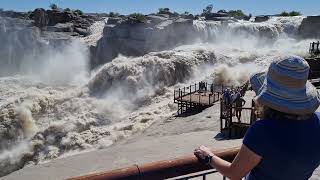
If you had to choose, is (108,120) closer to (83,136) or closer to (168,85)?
(83,136)

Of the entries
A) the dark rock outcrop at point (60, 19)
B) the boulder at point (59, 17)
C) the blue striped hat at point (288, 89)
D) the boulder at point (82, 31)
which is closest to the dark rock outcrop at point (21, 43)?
the boulder at point (82, 31)

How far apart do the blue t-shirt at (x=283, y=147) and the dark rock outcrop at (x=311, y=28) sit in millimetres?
36511

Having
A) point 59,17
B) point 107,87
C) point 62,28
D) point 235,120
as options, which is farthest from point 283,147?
point 59,17

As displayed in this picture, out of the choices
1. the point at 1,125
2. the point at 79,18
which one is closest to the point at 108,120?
the point at 1,125

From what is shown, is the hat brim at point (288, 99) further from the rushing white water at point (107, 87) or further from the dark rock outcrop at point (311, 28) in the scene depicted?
the dark rock outcrop at point (311, 28)

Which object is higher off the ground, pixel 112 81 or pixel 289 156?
pixel 289 156

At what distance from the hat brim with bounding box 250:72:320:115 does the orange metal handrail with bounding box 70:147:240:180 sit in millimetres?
655

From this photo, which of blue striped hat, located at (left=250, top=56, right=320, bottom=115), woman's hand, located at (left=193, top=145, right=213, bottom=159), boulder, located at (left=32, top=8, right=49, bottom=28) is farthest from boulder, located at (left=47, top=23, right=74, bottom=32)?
blue striped hat, located at (left=250, top=56, right=320, bottom=115)

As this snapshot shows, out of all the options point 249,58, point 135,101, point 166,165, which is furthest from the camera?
point 249,58

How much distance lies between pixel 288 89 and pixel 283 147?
292 millimetres

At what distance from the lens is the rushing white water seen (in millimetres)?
18938

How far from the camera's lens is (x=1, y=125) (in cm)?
2117

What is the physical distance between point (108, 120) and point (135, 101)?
3333mm

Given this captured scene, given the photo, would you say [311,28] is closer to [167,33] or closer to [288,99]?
[167,33]
